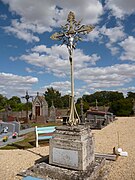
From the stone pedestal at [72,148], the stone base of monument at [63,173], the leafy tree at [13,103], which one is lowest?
the stone base of monument at [63,173]

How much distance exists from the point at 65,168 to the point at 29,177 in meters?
1.21

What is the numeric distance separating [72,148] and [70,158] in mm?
351

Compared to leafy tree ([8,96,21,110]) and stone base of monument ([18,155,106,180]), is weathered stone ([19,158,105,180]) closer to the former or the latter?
stone base of monument ([18,155,106,180])

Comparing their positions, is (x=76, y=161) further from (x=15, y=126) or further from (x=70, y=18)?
(x=15, y=126)

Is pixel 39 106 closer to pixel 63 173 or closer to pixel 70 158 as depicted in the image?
pixel 70 158

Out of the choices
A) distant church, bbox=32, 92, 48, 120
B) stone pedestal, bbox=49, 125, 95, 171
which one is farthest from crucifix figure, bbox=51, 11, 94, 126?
distant church, bbox=32, 92, 48, 120

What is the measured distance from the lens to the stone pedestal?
6.16 meters

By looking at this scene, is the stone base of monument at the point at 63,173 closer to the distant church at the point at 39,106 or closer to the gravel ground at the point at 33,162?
the gravel ground at the point at 33,162

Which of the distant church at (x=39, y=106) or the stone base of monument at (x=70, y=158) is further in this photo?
the distant church at (x=39, y=106)

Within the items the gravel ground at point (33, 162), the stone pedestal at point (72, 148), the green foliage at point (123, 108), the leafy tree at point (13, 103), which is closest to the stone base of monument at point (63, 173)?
the stone pedestal at point (72, 148)

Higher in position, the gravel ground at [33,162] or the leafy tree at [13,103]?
the leafy tree at [13,103]

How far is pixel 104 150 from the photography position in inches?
390

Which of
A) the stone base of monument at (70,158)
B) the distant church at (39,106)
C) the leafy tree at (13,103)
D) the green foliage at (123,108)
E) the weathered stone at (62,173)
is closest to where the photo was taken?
the weathered stone at (62,173)

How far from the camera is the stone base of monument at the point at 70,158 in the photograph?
19.9ft
